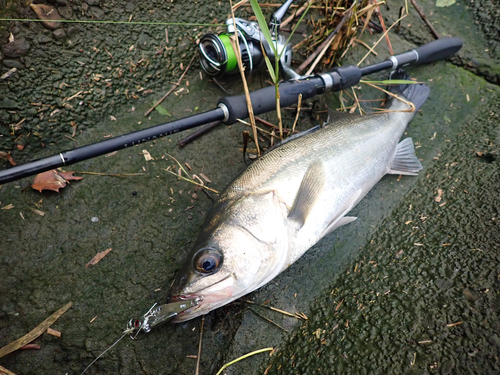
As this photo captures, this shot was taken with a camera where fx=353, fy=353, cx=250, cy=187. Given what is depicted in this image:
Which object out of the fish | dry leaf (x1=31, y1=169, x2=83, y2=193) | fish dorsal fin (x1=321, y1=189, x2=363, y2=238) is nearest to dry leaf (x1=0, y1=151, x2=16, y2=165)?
dry leaf (x1=31, y1=169, x2=83, y2=193)

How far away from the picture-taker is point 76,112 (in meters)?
2.96

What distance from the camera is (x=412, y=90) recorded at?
10.7 feet

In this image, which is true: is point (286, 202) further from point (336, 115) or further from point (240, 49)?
point (240, 49)

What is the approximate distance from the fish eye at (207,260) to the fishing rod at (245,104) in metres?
0.83

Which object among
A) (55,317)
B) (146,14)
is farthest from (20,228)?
(146,14)

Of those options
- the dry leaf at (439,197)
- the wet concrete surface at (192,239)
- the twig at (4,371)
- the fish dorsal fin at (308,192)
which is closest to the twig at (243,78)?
the wet concrete surface at (192,239)

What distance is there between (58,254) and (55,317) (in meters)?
0.44

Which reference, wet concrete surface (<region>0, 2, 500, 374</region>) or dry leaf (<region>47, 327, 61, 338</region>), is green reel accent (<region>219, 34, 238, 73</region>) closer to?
wet concrete surface (<region>0, 2, 500, 374</region>)

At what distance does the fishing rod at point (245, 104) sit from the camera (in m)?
2.10

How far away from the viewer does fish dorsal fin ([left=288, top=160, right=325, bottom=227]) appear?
2426mm

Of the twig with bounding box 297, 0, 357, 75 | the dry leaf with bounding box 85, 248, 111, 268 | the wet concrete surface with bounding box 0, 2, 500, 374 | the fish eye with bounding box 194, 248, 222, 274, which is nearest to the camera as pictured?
the fish eye with bounding box 194, 248, 222, 274

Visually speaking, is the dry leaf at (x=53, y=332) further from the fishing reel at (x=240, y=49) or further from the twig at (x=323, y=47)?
the twig at (x=323, y=47)

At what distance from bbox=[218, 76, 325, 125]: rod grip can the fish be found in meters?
0.30

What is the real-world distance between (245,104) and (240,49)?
0.62 metres
